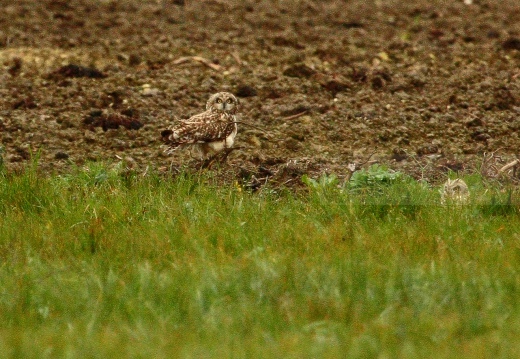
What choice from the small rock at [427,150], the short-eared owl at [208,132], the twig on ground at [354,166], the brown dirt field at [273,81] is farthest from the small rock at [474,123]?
the short-eared owl at [208,132]

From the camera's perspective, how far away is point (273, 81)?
11.7 meters

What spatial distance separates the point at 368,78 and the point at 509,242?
4.68 meters

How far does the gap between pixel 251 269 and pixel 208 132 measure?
298 centimetres

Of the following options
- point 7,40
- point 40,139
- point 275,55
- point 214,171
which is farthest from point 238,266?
point 7,40

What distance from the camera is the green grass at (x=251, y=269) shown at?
553cm

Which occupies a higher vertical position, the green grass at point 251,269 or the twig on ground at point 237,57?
the green grass at point 251,269

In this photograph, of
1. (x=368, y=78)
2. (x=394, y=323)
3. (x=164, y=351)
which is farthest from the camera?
(x=368, y=78)

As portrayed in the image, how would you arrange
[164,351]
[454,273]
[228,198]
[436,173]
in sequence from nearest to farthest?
[164,351], [454,273], [228,198], [436,173]

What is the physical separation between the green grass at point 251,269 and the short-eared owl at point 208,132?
2.02 feet

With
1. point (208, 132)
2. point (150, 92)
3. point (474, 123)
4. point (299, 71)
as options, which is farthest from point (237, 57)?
point (208, 132)

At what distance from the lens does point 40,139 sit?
994 cm

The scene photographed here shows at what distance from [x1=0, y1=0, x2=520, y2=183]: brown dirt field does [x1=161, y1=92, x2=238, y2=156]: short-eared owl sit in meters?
0.21

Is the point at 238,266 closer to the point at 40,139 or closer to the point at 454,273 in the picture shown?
the point at 454,273

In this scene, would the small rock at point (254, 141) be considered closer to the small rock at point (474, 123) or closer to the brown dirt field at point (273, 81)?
the brown dirt field at point (273, 81)
